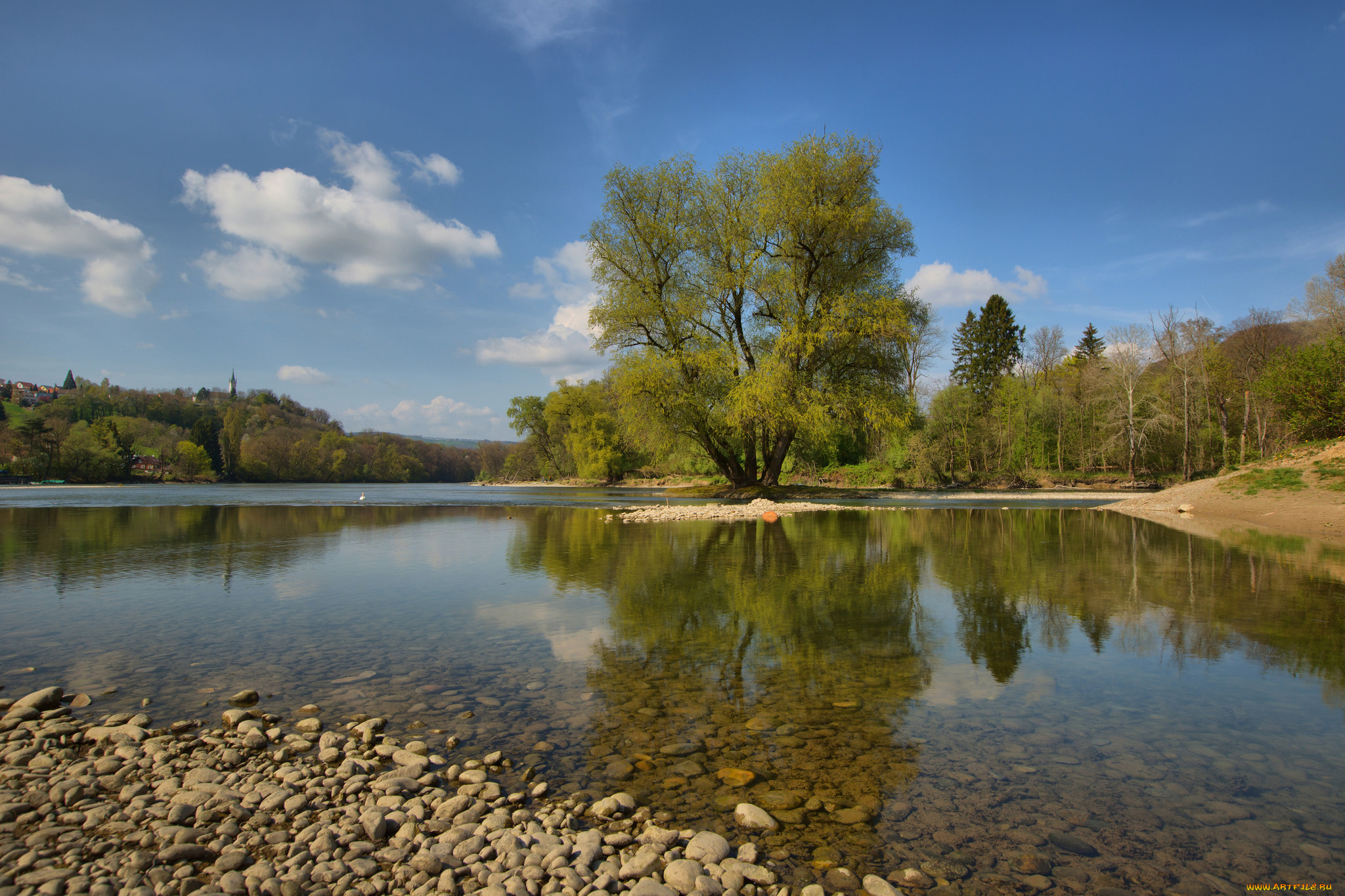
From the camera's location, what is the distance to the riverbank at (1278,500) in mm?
17594

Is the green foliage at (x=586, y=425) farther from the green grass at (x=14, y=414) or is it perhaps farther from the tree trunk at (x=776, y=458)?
the green grass at (x=14, y=414)

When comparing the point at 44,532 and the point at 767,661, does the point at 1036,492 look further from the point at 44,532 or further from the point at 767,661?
the point at 44,532

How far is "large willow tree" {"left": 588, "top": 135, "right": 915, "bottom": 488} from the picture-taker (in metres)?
25.6

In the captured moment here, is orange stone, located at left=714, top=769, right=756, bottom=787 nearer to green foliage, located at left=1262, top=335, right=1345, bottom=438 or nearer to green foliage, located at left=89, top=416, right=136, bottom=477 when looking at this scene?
green foliage, located at left=1262, top=335, right=1345, bottom=438

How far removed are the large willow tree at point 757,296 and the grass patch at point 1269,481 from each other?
12131 mm

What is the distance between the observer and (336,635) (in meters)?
6.66

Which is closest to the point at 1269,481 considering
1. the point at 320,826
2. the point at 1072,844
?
the point at 1072,844

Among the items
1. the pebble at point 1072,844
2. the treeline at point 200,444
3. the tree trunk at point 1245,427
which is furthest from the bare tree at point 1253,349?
the treeline at point 200,444

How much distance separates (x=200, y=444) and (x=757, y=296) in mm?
101477

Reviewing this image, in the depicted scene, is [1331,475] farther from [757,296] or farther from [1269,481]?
[757,296]

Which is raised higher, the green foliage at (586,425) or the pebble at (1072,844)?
the green foliage at (586,425)

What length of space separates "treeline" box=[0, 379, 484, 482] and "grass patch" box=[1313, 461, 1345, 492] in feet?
356

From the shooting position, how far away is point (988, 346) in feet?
173

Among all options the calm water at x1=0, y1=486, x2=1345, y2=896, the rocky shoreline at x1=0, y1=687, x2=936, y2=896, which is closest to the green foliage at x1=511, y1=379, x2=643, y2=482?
the calm water at x1=0, y1=486, x2=1345, y2=896
